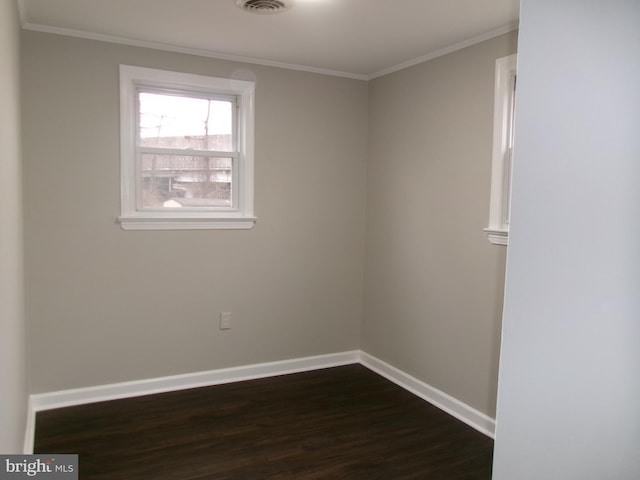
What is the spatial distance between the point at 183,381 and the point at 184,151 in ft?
5.34

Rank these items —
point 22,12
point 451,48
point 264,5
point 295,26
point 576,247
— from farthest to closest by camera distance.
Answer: point 451,48 → point 295,26 → point 22,12 → point 264,5 → point 576,247

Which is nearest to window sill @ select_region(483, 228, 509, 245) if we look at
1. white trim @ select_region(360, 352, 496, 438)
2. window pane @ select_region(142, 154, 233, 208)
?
white trim @ select_region(360, 352, 496, 438)

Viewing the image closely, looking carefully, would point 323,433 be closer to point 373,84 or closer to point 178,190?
point 178,190

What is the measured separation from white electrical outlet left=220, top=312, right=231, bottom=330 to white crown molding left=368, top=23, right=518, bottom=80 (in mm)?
2164

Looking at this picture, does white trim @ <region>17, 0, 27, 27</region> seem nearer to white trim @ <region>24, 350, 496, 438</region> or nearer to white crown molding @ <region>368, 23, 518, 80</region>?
white trim @ <region>24, 350, 496, 438</region>

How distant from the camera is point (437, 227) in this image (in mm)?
3418

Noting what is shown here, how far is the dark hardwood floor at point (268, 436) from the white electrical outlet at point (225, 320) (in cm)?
42

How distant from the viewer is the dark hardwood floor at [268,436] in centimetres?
257

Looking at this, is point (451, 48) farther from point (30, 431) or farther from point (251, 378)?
point (30, 431)

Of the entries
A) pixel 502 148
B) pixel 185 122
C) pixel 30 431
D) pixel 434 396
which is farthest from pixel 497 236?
pixel 30 431

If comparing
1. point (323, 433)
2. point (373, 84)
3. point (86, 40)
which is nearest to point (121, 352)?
point (323, 433)

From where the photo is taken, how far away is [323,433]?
117 inches

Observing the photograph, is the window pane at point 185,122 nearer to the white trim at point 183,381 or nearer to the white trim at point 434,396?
the white trim at point 183,381

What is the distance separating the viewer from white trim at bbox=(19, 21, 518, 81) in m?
2.97
